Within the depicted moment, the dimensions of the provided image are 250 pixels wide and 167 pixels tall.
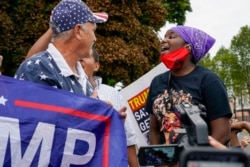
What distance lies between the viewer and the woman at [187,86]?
3.55 metres

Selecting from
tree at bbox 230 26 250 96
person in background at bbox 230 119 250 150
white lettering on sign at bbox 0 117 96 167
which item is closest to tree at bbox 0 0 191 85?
person in background at bbox 230 119 250 150

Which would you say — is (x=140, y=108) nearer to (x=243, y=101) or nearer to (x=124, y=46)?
(x=124, y=46)

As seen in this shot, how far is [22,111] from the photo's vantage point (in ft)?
9.80

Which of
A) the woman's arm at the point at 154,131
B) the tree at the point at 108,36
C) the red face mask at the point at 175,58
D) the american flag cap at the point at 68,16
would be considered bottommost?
the tree at the point at 108,36

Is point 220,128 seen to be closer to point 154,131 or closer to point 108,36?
point 154,131

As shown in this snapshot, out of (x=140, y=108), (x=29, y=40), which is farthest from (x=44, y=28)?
(x=140, y=108)

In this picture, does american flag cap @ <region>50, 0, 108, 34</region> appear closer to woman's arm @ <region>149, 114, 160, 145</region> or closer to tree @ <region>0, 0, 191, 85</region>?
woman's arm @ <region>149, 114, 160, 145</region>

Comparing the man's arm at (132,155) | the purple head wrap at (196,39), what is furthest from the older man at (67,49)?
the man's arm at (132,155)

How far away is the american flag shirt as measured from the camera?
10.1 ft

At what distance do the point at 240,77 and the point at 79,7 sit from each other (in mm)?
76425

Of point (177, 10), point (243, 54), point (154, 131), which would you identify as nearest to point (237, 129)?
point (154, 131)

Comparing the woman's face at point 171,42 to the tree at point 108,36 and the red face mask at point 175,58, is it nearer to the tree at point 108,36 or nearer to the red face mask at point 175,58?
the red face mask at point 175,58

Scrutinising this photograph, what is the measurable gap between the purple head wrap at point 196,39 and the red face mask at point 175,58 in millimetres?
61

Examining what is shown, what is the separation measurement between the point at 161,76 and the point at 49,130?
1.10 metres
